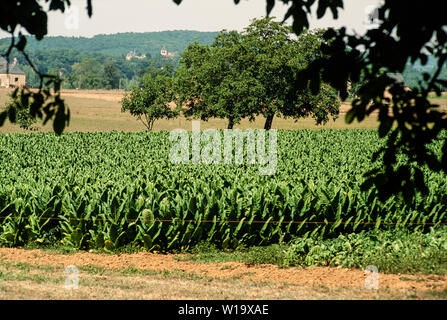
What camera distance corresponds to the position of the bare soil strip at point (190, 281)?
24.2ft

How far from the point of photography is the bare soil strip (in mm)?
7379

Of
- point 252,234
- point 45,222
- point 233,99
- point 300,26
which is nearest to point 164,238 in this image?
point 252,234

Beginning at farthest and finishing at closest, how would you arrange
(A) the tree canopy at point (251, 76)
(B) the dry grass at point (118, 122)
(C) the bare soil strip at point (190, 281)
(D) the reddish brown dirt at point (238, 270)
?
(B) the dry grass at point (118, 122) → (A) the tree canopy at point (251, 76) → (D) the reddish brown dirt at point (238, 270) → (C) the bare soil strip at point (190, 281)

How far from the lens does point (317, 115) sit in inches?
2050

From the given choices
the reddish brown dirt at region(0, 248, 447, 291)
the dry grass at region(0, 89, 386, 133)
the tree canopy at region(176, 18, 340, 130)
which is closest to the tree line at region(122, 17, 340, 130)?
the tree canopy at region(176, 18, 340, 130)

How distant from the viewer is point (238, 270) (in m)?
9.49

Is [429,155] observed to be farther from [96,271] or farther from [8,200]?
[8,200]

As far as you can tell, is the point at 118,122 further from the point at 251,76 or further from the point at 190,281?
the point at 190,281

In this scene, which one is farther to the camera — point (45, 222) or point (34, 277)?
point (45, 222)

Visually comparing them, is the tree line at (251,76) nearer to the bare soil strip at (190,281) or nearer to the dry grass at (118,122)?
the dry grass at (118,122)

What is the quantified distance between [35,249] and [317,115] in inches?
1700

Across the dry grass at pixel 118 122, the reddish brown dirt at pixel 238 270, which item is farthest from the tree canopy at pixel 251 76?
the reddish brown dirt at pixel 238 270

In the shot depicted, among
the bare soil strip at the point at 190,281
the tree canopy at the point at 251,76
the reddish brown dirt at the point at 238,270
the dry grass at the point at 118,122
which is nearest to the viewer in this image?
the bare soil strip at the point at 190,281

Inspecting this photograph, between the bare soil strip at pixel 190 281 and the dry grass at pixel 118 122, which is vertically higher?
the bare soil strip at pixel 190 281
